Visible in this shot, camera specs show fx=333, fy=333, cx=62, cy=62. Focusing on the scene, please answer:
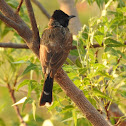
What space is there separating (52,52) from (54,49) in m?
0.04

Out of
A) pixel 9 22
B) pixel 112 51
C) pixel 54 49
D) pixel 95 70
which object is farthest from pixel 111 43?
pixel 9 22

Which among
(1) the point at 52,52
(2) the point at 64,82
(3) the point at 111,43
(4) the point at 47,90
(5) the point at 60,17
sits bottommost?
(4) the point at 47,90

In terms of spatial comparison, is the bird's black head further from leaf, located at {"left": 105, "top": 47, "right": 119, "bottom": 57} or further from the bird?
leaf, located at {"left": 105, "top": 47, "right": 119, "bottom": 57}

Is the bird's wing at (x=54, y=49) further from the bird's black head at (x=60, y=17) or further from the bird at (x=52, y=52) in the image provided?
the bird's black head at (x=60, y=17)

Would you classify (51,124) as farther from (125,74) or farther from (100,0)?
(100,0)

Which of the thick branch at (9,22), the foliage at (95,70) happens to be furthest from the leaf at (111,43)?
the thick branch at (9,22)

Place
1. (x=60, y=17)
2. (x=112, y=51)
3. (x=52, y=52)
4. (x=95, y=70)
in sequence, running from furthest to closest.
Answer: (x=60, y=17) < (x=52, y=52) < (x=112, y=51) < (x=95, y=70)

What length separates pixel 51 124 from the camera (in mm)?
3021

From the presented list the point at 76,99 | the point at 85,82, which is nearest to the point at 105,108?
the point at 85,82

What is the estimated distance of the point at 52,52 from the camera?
2867mm

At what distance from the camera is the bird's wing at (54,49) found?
2.67m

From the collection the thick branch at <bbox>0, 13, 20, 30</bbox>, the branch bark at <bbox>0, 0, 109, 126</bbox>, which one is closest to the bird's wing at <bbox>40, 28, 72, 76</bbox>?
the branch bark at <bbox>0, 0, 109, 126</bbox>

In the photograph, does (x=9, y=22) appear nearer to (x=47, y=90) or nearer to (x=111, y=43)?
(x=47, y=90)

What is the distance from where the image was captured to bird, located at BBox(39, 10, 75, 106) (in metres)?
2.58
